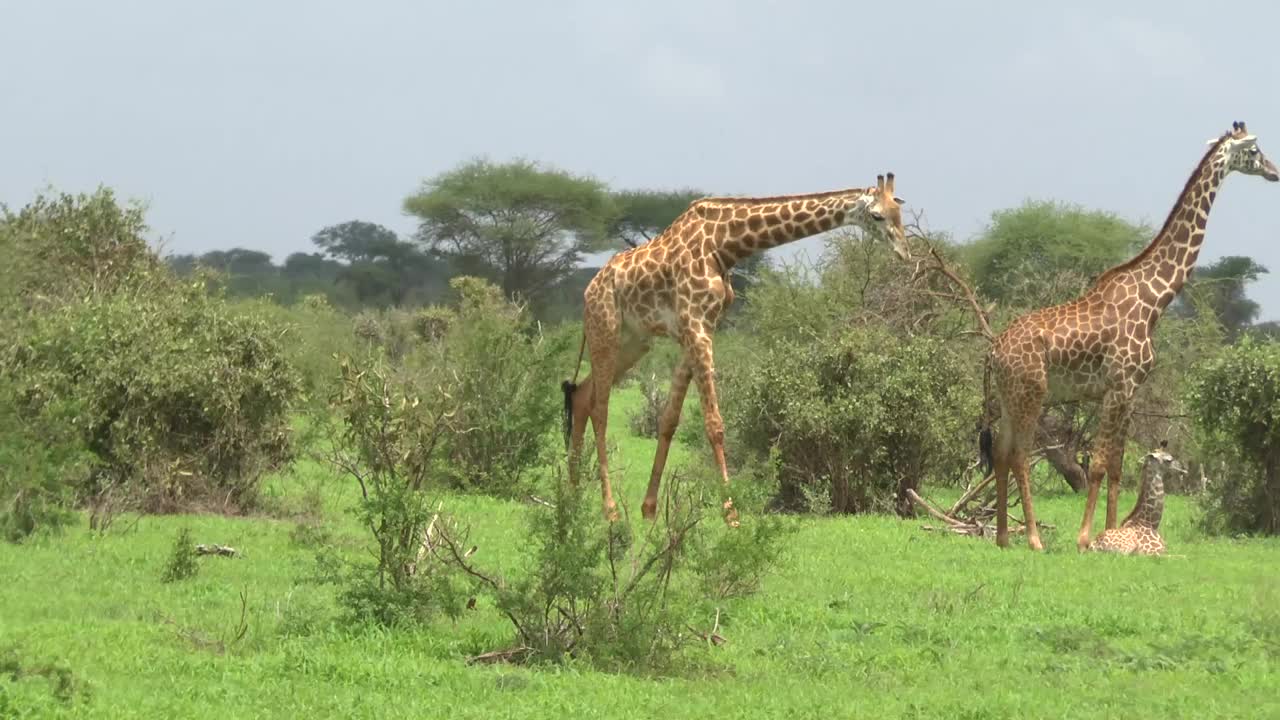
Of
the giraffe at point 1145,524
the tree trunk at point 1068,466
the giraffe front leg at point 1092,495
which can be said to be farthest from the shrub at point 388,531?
the tree trunk at point 1068,466

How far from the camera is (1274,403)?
543 inches

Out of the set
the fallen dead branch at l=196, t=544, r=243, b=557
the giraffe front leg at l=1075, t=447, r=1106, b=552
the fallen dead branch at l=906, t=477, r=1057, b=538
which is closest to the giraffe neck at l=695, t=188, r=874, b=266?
the fallen dead branch at l=906, t=477, r=1057, b=538

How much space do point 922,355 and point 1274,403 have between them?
10.8 feet

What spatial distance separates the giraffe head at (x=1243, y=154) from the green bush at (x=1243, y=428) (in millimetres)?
1805

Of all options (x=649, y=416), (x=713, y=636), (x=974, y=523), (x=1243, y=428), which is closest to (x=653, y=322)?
(x=974, y=523)

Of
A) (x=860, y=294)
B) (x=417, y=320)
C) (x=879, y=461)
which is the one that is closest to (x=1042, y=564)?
(x=879, y=461)

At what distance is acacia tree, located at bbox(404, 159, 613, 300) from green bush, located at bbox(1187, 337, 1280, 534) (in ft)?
107

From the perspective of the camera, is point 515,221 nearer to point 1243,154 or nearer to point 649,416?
point 649,416

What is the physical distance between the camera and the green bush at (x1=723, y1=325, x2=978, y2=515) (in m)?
15.5

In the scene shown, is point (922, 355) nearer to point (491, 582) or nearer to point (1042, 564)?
point (1042, 564)

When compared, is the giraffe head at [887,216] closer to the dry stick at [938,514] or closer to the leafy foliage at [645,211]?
the dry stick at [938,514]

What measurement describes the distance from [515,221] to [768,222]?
111ft

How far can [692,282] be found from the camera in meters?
13.2

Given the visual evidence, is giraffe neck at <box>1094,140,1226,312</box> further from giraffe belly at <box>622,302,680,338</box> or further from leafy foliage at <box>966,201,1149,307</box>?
leafy foliage at <box>966,201,1149,307</box>
